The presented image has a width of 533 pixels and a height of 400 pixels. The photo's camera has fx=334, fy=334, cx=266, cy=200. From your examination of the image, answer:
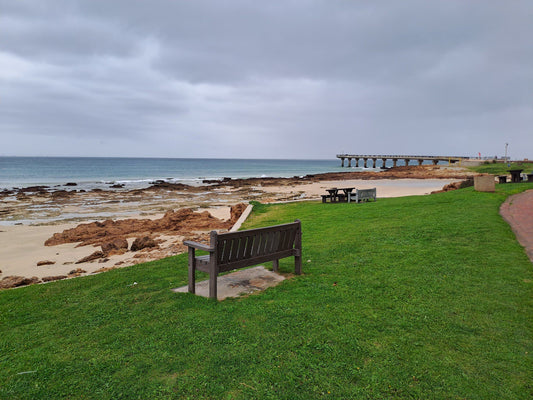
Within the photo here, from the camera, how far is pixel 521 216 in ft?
34.9

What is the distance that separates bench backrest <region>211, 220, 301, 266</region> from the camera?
5.26m

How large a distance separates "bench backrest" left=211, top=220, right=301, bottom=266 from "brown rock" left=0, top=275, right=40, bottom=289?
6.44 metres

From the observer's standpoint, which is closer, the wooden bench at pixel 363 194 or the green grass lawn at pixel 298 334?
the green grass lawn at pixel 298 334

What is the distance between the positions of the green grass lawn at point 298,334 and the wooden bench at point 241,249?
50 cm

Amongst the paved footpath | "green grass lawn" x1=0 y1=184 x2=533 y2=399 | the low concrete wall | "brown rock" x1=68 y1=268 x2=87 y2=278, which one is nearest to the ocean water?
"brown rock" x1=68 y1=268 x2=87 y2=278

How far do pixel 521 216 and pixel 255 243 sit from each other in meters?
9.63

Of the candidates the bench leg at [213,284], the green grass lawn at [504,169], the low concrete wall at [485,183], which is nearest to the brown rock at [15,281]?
the bench leg at [213,284]

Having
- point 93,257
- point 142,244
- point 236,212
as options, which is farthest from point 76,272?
point 236,212

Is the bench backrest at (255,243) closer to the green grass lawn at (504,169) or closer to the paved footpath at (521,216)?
the paved footpath at (521,216)

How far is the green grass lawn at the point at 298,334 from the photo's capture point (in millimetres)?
3283

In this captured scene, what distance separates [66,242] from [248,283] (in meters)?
11.1

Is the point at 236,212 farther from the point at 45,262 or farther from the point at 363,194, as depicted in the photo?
the point at 45,262

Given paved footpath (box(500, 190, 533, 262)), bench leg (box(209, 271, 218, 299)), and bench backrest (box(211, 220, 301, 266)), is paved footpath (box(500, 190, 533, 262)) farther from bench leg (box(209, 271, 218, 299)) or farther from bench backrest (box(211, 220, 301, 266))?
bench leg (box(209, 271, 218, 299))

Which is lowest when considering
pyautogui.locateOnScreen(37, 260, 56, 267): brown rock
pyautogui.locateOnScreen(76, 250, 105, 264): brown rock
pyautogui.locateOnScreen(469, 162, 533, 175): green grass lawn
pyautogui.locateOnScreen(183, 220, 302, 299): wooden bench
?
pyautogui.locateOnScreen(37, 260, 56, 267): brown rock
